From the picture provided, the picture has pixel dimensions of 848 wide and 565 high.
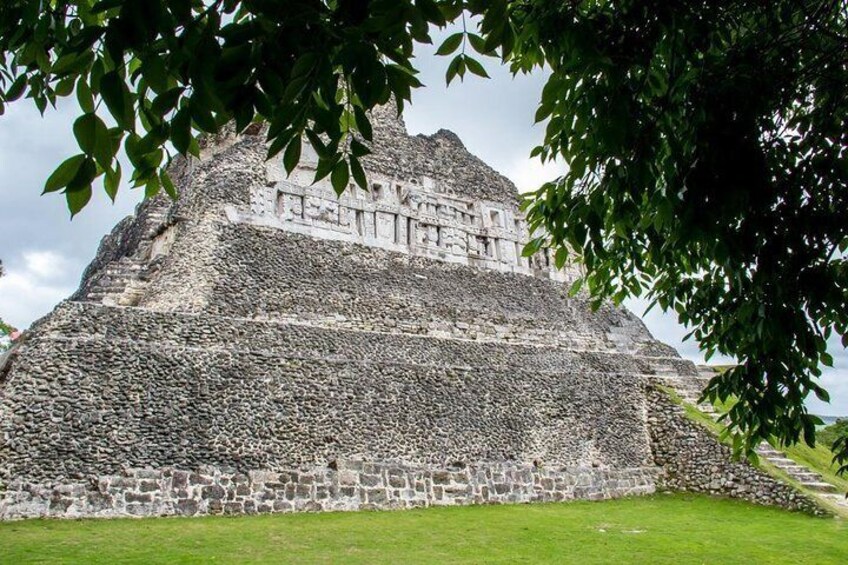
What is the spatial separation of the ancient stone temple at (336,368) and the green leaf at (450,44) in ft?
27.7

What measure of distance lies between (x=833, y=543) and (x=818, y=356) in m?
7.09

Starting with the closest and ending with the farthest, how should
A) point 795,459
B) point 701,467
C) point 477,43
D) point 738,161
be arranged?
point 477,43 < point 738,161 < point 701,467 < point 795,459

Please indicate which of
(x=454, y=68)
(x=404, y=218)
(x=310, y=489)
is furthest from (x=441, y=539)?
(x=404, y=218)

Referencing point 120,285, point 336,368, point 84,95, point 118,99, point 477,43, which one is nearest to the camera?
point 118,99

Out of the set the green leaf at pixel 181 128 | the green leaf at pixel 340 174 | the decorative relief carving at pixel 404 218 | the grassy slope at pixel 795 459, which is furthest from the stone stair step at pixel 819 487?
the green leaf at pixel 181 128

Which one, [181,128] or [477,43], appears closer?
[181,128]

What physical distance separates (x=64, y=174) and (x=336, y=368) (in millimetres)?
10267

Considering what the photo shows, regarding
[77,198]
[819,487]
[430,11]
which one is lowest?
[819,487]

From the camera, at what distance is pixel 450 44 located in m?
2.63

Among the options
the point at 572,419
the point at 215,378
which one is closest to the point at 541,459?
the point at 572,419

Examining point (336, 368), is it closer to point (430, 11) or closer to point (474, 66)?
point (474, 66)

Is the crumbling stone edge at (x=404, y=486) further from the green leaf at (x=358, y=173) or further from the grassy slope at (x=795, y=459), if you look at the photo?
the green leaf at (x=358, y=173)

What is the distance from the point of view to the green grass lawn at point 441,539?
724 centimetres

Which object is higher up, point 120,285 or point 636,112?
point 120,285
